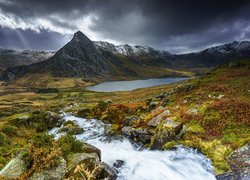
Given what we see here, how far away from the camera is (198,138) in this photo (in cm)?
2000

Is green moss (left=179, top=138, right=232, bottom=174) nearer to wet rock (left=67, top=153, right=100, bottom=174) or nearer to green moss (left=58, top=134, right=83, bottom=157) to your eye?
wet rock (left=67, top=153, right=100, bottom=174)

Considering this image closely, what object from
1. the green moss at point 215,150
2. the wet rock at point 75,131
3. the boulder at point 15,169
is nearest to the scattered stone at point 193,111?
the green moss at point 215,150

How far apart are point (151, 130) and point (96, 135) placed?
359 inches

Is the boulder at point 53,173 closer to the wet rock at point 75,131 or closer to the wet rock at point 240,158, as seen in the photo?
the wet rock at point 240,158

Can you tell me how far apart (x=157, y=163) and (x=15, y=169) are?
11000mm

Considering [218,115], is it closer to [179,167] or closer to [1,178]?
[179,167]

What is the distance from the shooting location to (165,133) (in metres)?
21.7

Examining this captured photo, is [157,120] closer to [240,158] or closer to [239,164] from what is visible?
[240,158]

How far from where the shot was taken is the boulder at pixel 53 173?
1155cm

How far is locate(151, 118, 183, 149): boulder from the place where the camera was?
21.2m

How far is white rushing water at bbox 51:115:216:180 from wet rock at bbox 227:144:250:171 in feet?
5.32

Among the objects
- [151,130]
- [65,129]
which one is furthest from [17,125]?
[151,130]

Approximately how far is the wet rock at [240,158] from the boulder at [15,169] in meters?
14.1

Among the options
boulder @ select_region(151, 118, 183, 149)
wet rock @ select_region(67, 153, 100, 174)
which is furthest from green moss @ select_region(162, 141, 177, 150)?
wet rock @ select_region(67, 153, 100, 174)
